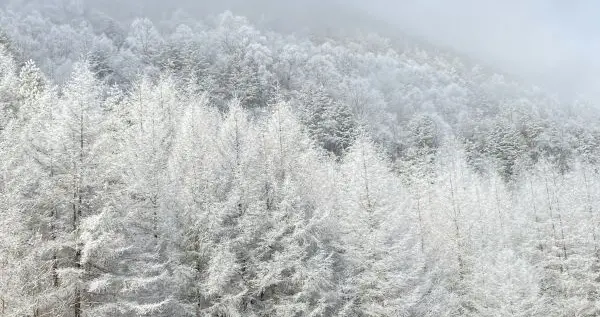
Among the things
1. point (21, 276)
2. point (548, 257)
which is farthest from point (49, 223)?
point (548, 257)

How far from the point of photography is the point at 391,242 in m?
26.4

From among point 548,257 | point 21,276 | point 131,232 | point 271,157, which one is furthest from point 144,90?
point 548,257

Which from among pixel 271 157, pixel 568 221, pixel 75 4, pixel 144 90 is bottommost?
pixel 568 221

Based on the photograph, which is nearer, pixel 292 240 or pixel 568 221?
pixel 292 240

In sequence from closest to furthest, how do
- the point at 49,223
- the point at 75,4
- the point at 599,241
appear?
the point at 49,223 → the point at 599,241 → the point at 75,4

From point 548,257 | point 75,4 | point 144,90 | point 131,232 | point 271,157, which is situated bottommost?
point 548,257

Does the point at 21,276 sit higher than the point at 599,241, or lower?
higher

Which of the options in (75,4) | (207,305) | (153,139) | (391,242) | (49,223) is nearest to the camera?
(49,223)

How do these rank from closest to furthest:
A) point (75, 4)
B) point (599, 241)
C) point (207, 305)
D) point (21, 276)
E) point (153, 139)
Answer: point (21, 276)
point (207, 305)
point (153, 139)
point (599, 241)
point (75, 4)

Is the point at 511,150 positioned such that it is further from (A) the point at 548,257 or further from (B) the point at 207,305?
(B) the point at 207,305

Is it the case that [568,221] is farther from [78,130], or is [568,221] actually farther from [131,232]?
[78,130]

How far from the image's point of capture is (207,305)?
21.5 meters

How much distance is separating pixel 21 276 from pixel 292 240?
10957 mm

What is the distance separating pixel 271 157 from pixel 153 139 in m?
5.93
